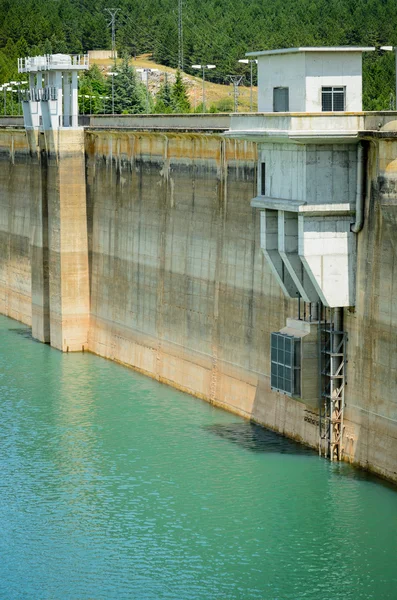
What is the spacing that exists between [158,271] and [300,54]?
1135 cm

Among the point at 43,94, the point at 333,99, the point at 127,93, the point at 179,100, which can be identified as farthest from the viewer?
the point at 179,100

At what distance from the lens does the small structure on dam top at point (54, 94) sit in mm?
39844

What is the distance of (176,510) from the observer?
23.7m

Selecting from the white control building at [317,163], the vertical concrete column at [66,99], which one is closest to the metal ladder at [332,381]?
the white control building at [317,163]

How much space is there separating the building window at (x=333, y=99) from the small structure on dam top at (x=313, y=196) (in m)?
0.02

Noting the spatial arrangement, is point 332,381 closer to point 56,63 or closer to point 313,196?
point 313,196

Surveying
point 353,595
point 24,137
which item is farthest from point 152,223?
point 353,595

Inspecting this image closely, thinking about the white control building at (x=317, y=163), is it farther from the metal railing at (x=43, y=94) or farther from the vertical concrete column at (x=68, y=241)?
the metal railing at (x=43, y=94)

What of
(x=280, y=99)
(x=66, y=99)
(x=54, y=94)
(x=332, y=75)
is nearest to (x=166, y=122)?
(x=66, y=99)

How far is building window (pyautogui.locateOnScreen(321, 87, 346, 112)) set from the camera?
81.4 feet

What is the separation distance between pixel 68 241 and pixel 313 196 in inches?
621

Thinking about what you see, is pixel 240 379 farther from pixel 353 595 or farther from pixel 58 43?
pixel 58 43

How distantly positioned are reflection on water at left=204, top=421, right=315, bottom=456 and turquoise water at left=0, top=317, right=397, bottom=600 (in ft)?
0.14

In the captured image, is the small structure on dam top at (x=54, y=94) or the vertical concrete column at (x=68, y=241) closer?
the vertical concrete column at (x=68, y=241)
